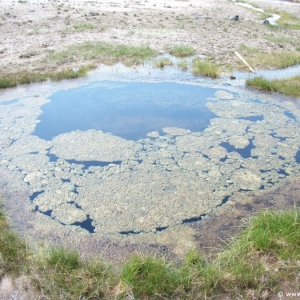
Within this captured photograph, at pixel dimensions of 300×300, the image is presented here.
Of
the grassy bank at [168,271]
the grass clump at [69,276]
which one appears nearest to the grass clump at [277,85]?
the grassy bank at [168,271]

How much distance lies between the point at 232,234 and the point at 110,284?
121 centimetres

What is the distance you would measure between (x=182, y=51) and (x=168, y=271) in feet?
21.9

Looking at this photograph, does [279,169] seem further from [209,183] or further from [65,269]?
[65,269]

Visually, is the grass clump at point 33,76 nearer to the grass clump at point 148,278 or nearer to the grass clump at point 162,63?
the grass clump at point 162,63

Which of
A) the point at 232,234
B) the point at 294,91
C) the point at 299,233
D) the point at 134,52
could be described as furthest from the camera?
the point at 134,52

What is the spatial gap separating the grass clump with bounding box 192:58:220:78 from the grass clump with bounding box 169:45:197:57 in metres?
0.92

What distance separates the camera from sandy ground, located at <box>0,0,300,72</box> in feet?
26.7

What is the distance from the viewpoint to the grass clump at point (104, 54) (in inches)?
292

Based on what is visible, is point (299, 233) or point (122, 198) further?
point (122, 198)

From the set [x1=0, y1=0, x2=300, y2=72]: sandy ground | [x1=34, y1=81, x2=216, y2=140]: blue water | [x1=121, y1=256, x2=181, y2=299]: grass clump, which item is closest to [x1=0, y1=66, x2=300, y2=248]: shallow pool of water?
[x1=34, y1=81, x2=216, y2=140]: blue water

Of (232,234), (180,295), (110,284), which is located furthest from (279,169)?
(110,284)

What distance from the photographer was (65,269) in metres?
2.38

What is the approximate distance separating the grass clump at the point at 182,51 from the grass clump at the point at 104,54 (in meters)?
0.48

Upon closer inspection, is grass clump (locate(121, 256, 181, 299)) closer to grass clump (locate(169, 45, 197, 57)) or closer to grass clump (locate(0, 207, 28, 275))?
grass clump (locate(0, 207, 28, 275))
